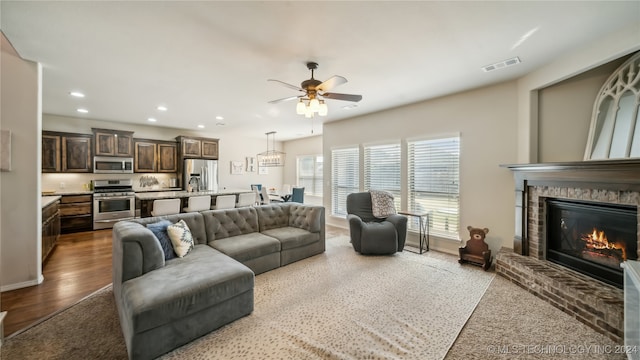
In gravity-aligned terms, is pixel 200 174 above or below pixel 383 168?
below

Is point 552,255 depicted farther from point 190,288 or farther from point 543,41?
point 190,288

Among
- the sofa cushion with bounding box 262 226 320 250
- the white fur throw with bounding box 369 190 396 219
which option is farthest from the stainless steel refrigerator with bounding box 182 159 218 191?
the white fur throw with bounding box 369 190 396 219

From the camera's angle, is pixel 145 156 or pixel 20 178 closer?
pixel 20 178

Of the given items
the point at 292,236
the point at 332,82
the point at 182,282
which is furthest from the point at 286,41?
the point at 292,236

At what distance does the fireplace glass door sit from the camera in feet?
7.64

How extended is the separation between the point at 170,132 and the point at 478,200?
8.10m

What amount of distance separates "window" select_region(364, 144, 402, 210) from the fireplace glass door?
2.37 meters

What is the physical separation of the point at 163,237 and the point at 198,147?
204 inches

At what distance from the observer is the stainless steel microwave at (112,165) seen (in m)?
5.89

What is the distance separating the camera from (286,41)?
243 centimetres

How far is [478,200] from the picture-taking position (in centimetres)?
386

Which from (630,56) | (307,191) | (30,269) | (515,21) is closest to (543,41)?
(515,21)

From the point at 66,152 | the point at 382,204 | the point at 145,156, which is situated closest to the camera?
the point at 382,204

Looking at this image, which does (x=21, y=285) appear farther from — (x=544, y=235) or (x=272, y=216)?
(x=544, y=235)
